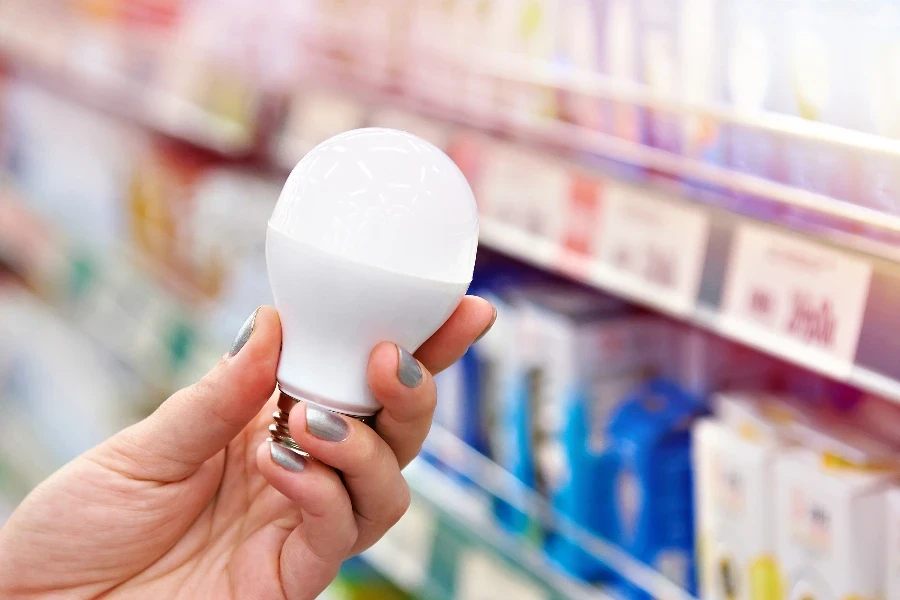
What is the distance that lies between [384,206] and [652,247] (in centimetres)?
49

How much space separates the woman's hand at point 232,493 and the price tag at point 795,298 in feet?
0.94

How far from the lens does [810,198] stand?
846 millimetres

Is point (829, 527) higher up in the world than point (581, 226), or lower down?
lower down

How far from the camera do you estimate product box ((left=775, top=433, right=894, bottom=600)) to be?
0.88m

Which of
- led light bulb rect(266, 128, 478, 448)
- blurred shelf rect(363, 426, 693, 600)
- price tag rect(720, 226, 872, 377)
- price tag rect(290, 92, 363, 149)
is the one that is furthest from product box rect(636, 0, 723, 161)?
price tag rect(290, 92, 363, 149)

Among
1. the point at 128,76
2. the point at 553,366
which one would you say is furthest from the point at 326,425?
the point at 128,76

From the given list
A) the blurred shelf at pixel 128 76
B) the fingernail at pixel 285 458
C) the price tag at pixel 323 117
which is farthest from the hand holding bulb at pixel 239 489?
the blurred shelf at pixel 128 76

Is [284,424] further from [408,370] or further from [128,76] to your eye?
[128,76]

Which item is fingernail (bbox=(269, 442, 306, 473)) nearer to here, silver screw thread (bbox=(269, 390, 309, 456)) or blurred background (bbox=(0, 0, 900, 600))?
silver screw thread (bbox=(269, 390, 309, 456))

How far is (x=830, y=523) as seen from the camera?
0.90m

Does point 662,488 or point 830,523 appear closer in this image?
point 830,523

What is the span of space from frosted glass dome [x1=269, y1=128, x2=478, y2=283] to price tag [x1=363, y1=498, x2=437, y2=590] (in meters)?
0.88

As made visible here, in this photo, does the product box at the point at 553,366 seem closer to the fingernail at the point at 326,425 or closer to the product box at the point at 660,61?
the product box at the point at 660,61

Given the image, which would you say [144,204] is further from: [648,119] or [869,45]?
[869,45]
